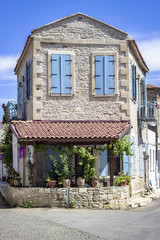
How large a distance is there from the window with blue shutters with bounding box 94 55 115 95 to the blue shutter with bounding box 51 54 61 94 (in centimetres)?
150

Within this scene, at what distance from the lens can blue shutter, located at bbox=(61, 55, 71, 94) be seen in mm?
17766

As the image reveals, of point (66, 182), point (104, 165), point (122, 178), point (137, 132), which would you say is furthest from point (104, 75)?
point (66, 182)

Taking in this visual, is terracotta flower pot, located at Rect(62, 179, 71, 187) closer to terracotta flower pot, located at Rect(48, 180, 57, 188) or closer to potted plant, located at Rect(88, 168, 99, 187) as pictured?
terracotta flower pot, located at Rect(48, 180, 57, 188)

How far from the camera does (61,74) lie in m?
17.8

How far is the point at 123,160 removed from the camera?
684 inches

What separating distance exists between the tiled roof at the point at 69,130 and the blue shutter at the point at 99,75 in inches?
51.6

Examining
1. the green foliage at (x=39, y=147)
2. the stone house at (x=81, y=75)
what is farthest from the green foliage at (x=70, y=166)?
the stone house at (x=81, y=75)

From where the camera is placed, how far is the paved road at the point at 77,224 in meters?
9.50

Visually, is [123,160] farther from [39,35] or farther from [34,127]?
[39,35]

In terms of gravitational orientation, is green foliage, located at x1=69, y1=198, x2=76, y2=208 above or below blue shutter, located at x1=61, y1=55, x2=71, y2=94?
below

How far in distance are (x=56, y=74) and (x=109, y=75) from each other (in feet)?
7.06

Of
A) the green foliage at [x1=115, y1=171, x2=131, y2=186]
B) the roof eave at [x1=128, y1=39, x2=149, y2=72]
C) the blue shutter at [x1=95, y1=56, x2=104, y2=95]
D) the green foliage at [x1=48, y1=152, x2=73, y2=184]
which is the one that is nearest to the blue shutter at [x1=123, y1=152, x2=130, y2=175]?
the green foliage at [x1=115, y1=171, x2=131, y2=186]

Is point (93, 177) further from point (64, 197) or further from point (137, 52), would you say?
point (137, 52)

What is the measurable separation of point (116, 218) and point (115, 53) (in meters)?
7.77
